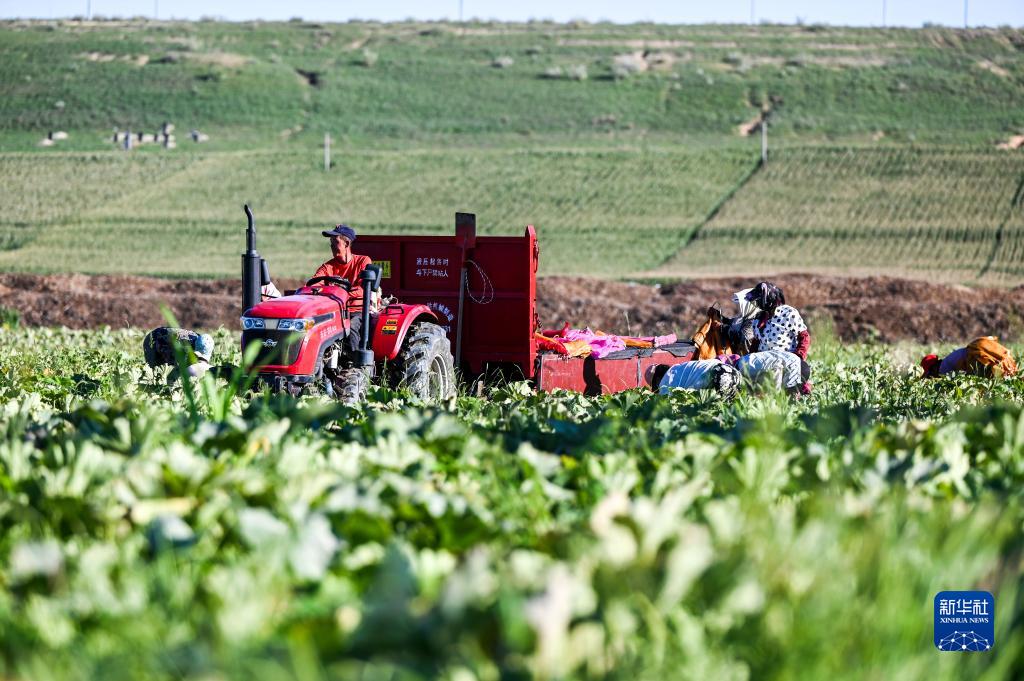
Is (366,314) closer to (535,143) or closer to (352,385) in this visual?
(352,385)

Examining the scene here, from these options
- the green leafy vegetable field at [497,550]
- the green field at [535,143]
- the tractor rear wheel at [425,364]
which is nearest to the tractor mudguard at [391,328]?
the tractor rear wheel at [425,364]

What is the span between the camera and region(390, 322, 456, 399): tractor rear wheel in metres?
10.4

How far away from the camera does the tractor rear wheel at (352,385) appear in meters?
9.77

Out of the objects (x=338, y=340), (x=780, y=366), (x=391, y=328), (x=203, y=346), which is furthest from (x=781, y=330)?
(x=203, y=346)

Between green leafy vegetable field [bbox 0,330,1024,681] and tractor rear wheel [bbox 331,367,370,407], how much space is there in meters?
4.66

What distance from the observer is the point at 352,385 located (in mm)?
9883

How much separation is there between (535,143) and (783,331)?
48.8 metres

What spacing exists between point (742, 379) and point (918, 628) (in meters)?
7.72

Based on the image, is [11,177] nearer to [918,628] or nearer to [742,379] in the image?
[742,379]

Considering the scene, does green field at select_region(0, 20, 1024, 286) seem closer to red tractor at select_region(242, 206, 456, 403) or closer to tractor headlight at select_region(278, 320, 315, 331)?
red tractor at select_region(242, 206, 456, 403)

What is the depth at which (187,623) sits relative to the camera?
275 cm

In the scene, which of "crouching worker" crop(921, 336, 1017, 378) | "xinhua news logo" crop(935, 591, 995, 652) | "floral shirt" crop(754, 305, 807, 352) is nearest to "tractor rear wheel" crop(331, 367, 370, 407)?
"floral shirt" crop(754, 305, 807, 352)

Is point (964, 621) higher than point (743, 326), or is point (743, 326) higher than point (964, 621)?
point (964, 621)

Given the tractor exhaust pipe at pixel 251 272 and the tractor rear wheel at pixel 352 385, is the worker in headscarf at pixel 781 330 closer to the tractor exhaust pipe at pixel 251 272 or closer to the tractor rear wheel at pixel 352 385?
the tractor rear wheel at pixel 352 385
